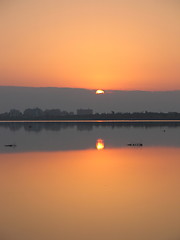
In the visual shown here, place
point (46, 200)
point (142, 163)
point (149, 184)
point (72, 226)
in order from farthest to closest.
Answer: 1. point (142, 163)
2. point (149, 184)
3. point (46, 200)
4. point (72, 226)

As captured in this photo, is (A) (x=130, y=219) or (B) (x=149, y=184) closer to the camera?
(A) (x=130, y=219)

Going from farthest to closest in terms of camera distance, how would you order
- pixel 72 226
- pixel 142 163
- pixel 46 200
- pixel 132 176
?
pixel 142 163
pixel 132 176
pixel 46 200
pixel 72 226

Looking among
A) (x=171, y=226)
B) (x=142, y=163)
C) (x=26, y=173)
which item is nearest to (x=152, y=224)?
(x=171, y=226)

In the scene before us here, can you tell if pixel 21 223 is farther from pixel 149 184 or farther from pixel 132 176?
pixel 132 176

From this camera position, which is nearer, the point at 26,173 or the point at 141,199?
the point at 141,199

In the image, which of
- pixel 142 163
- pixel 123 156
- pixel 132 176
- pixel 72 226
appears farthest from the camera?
pixel 123 156

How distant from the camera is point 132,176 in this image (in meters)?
→ 28.1

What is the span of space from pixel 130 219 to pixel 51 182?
9.48 metres

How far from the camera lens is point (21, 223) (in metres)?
16.6

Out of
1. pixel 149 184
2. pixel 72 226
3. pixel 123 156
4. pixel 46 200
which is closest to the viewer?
→ pixel 72 226

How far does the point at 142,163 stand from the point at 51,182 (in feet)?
40.2

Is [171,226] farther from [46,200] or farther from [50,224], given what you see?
[46,200]

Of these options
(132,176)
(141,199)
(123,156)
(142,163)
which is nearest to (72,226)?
(141,199)

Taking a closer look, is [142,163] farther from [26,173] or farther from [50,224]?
[50,224]
